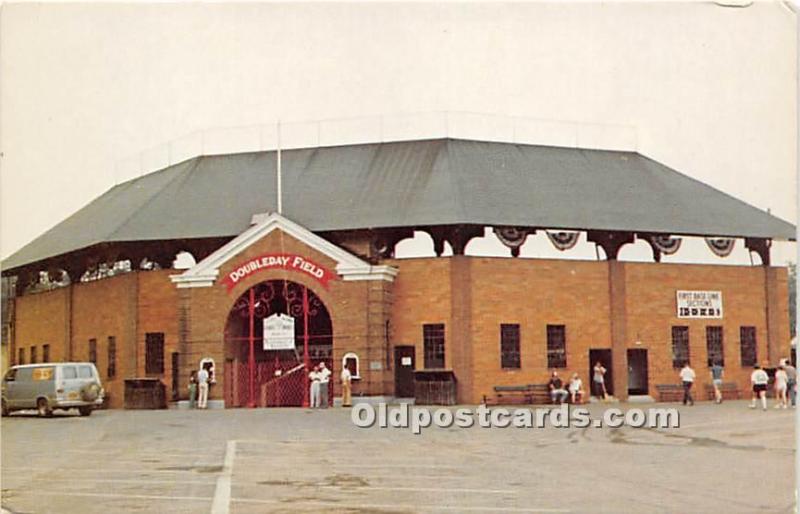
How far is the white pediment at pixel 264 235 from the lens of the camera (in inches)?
1251

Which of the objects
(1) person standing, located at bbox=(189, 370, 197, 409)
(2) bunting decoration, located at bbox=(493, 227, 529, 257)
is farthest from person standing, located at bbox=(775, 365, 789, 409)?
(1) person standing, located at bbox=(189, 370, 197, 409)

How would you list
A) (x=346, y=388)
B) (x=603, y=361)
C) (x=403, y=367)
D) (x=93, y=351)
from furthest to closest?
(x=403, y=367) < (x=603, y=361) < (x=346, y=388) < (x=93, y=351)

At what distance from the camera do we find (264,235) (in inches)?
1257

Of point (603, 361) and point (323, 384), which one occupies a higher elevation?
point (603, 361)

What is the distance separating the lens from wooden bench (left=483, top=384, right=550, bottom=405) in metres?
31.2

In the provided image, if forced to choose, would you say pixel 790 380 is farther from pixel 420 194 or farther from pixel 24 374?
pixel 24 374

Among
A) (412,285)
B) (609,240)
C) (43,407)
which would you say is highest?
(609,240)

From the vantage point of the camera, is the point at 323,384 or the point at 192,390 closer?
the point at 323,384

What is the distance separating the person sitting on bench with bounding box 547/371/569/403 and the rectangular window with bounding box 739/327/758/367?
17.7 ft

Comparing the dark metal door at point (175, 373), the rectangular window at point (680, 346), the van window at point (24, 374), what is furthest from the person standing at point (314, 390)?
the rectangular window at point (680, 346)

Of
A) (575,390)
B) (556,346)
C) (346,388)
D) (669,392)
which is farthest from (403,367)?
(669,392)

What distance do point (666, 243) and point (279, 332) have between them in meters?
11.2

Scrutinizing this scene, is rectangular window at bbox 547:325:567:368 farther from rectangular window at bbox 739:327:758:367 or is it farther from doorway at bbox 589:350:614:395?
rectangular window at bbox 739:327:758:367

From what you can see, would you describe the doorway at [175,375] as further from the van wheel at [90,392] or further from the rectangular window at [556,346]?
the rectangular window at [556,346]
